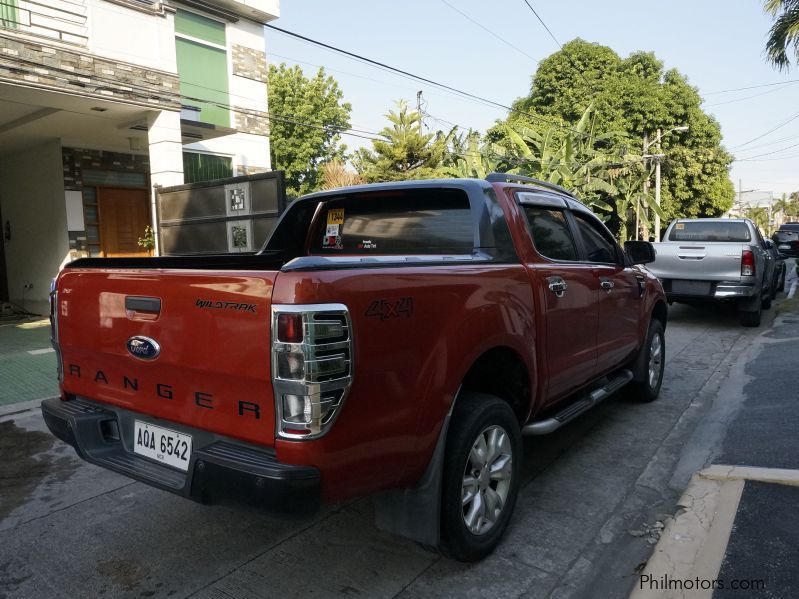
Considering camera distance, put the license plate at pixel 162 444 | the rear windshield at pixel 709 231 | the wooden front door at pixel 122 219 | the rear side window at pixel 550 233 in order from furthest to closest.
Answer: the wooden front door at pixel 122 219 → the rear windshield at pixel 709 231 → the rear side window at pixel 550 233 → the license plate at pixel 162 444

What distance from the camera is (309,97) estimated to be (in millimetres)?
37094

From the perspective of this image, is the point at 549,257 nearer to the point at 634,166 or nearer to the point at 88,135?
the point at 88,135

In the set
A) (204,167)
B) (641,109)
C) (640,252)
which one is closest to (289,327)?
(640,252)

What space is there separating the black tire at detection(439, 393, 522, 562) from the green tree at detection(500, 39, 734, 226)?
30.1 meters

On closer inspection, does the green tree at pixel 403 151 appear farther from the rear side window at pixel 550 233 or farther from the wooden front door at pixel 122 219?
the rear side window at pixel 550 233

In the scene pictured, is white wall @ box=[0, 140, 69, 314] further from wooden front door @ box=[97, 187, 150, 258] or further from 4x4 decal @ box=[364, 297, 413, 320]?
4x4 decal @ box=[364, 297, 413, 320]

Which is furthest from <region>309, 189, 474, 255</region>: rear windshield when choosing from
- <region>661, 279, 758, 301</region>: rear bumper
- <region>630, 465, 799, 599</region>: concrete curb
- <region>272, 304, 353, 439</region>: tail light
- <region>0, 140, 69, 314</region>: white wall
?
<region>0, 140, 69, 314</region>: white wall

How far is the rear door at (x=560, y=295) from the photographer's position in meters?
3.41

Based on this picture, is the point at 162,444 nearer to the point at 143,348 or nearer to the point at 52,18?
the point at 143,348

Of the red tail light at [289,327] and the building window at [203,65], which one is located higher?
the building window at [203,65]

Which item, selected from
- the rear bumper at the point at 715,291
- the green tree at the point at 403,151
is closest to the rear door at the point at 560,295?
the rear bumper at the point at 715,291

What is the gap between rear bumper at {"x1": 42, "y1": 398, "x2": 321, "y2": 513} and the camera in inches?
83.5

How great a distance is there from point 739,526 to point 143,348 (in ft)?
9.61

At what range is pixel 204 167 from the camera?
1259 cm
